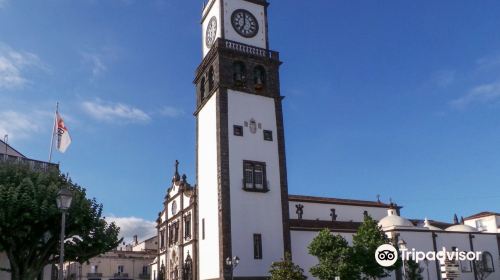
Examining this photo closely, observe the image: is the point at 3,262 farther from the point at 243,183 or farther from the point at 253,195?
the point at 253,195

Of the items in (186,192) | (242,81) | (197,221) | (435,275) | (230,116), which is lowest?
(435,275)

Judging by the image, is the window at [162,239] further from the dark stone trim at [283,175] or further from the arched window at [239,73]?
the arched window at [239,73]

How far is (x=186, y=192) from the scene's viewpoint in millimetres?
52656

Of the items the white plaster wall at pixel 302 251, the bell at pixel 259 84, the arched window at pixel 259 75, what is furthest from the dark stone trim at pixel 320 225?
the arched window at pixel 259 75

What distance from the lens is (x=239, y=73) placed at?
46875mm

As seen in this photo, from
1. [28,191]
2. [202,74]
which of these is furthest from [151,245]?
[28,191]

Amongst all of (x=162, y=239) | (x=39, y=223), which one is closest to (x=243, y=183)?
(x=39, y=223)

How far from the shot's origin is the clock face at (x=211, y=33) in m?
48.9

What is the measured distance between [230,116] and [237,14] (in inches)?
410

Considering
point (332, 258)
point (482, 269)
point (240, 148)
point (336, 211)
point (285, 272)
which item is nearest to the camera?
point (285, 272)

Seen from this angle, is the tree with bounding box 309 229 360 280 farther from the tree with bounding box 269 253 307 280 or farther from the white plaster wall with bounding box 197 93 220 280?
the white plaster wall with bounding box 197 93 220 280

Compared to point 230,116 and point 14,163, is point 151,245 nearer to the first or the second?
point 230,116

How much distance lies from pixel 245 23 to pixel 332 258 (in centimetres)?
2296

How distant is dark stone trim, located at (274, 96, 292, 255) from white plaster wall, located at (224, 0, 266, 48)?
222 inches
